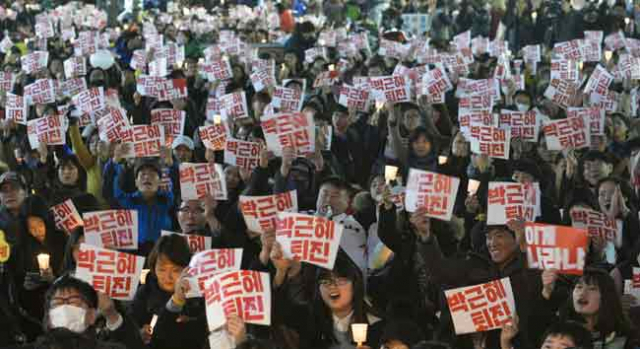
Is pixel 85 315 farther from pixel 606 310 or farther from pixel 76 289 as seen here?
pixel 606 310

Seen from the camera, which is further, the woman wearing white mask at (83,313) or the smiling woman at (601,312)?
the smiling woman at (601,312)

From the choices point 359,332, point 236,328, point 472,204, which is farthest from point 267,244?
point 472,204

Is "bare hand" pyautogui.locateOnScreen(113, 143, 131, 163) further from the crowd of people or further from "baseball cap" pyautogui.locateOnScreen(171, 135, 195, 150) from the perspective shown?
"baseball cap" pyautogui.locateOnScreen(171, 135, 195, 150)

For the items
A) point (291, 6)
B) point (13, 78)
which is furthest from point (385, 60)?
point (291, 6)

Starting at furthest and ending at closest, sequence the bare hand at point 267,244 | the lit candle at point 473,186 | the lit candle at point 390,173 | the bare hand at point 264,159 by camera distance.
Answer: the bare hand at point 264,159 → the lit candle at point 390,173 → the lit candle at point 473,186 → the bare hand at point 267,244

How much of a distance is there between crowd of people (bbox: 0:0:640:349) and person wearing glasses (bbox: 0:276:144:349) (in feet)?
0.04

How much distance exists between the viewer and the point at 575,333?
5.54 meters

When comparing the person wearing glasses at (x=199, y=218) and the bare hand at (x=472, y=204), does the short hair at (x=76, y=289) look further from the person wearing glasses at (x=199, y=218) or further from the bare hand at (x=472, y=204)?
the bare hand at (x=472, y=204)

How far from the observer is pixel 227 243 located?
7.99 meters

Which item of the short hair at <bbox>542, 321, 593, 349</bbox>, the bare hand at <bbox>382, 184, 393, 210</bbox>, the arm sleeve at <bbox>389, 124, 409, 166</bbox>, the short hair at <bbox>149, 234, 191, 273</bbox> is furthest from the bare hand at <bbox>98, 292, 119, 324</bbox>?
the arm sleeve at <bbox>389, 124, 409, 166</bbox>

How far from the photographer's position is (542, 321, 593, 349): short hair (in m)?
5.53

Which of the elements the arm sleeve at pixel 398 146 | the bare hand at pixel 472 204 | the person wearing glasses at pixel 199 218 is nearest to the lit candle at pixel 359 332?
the person wearing glasses at pixel 199 218

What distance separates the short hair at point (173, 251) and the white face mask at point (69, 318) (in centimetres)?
104

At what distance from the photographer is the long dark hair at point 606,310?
243 inches
